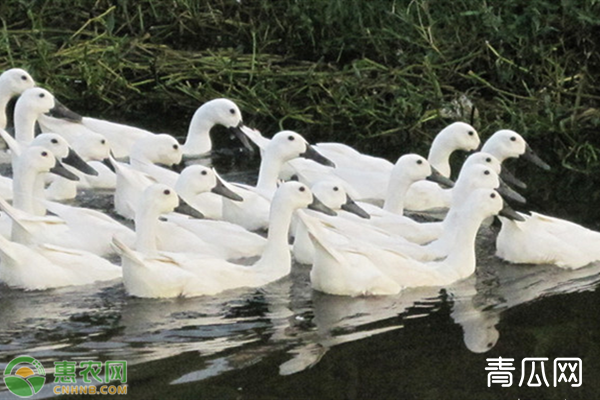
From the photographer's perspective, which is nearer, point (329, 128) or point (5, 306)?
point (5, 306)

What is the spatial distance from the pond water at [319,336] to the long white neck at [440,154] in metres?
2.30

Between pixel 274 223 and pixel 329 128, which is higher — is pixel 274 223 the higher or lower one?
the lower one

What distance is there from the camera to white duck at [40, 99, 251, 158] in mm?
13930

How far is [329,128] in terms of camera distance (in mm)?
14664

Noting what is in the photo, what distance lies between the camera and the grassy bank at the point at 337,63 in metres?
14.3

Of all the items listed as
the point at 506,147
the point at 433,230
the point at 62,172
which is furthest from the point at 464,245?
the point at 62,172

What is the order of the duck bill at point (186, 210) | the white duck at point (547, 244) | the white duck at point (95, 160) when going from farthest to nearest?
the white duck at point (95, 160), the duck bill at point (186, 210), the white duck at point (547, 244)

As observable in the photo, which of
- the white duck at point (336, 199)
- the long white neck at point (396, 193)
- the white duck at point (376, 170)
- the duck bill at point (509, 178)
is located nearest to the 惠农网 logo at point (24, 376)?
the white duck at point (336, 199)

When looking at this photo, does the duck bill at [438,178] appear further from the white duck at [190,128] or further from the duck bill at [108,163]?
the duck bill at [108,163]

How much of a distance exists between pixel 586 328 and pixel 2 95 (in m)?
6.65

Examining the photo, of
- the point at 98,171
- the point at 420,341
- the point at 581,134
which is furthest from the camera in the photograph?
the point at 581,134

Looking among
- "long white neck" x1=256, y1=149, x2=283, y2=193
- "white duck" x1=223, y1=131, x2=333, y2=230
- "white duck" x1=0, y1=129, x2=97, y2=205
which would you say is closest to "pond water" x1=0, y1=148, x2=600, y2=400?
"white duck" x1=223, y1=131, x2=333, y2=230

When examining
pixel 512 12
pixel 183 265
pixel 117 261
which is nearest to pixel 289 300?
pixel 183 265

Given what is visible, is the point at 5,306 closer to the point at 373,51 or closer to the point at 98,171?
the point at 98,171
